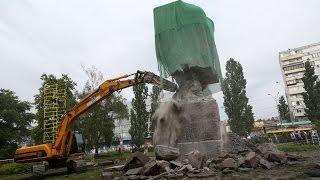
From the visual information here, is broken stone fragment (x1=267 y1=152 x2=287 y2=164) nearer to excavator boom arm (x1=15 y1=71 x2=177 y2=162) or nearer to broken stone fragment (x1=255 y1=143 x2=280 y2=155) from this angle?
broken stone fragment (x1=255 y1=143 x2=280 y2=155)

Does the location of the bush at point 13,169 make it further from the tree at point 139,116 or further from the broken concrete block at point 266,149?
the tree at point 139,116

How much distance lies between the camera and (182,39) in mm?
13359

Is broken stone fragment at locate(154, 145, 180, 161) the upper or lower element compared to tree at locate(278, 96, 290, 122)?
lower

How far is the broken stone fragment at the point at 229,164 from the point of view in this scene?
384 inches

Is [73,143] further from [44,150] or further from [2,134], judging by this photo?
[2,134]

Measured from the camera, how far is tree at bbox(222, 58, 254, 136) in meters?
36.8

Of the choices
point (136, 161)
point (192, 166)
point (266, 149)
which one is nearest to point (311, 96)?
point (266, 149)

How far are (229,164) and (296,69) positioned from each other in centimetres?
7693

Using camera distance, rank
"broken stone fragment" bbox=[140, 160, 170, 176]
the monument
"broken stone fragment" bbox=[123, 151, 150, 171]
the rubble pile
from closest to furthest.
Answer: the rubble pile, "broken stone fragment" bbox=[140, 160, 170, 176], "broken stone fragment" bbox=[123, 151, 150, 171], the monument

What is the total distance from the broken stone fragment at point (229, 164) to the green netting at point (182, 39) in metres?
4.49

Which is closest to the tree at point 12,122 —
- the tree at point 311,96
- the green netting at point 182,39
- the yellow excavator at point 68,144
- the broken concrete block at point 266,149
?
the yellow excavator at point 68,144

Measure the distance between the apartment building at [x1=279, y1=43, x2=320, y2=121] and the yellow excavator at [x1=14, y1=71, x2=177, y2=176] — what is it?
64.6 meters

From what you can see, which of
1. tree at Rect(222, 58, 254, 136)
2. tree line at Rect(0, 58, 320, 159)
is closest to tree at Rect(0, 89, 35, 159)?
tree line at Rect(0, 58, 320, 159)

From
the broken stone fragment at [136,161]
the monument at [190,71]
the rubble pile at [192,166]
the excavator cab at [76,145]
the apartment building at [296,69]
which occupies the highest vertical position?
the apartment building at [296,69]
